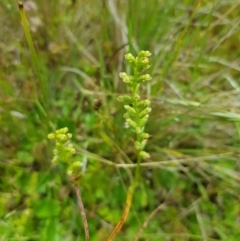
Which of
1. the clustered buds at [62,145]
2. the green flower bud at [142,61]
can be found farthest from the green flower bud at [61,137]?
the green flower bud at [142,61]

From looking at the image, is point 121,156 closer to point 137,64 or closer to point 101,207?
point 101,207

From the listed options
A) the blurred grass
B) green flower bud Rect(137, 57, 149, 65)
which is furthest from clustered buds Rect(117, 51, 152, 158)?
the blurred grass

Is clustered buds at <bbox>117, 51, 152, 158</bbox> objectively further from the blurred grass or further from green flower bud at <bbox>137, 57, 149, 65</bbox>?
the blurred grass

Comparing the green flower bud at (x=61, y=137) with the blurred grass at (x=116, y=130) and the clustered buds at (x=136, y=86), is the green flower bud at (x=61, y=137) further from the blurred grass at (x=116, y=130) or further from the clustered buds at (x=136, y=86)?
the blurred grass at (x=116, y=130)

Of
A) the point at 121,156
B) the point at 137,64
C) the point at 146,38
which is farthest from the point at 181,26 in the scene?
the point at 137,64

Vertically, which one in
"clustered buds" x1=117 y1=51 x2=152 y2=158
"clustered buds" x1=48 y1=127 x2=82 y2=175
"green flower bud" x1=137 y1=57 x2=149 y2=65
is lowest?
"clustered buds" x1=48 y1=127 x2=82 y2=175

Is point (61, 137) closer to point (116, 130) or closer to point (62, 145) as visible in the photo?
point (62, 145)

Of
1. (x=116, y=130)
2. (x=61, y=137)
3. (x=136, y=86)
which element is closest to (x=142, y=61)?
(x=136, y=86)

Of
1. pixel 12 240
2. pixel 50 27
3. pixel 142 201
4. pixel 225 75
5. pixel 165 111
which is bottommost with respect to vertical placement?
pixel 12 240
